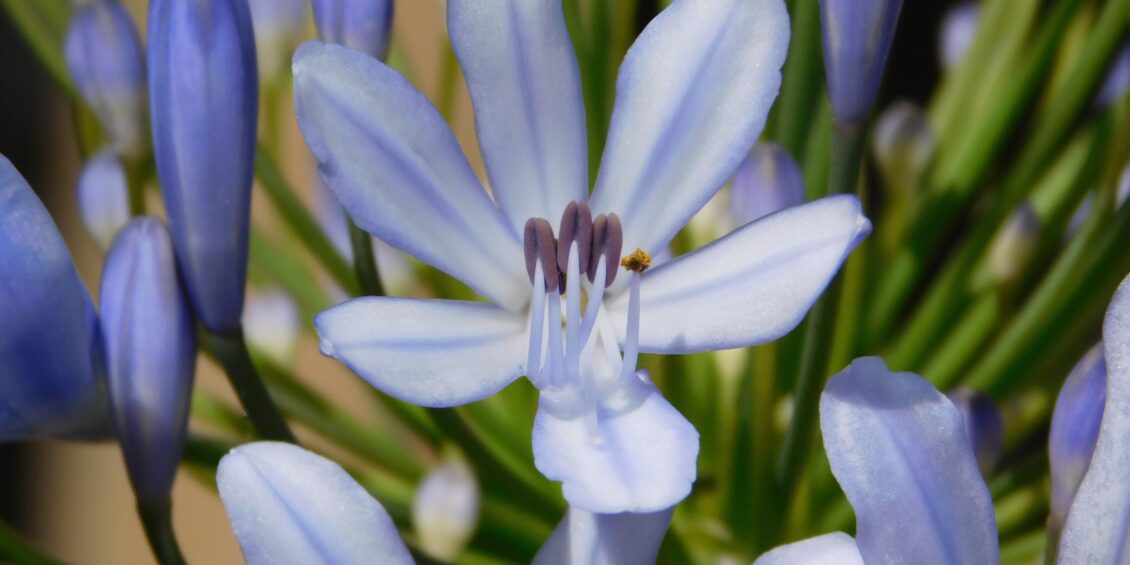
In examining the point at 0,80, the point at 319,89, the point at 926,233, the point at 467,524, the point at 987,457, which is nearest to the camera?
the point at 319,89

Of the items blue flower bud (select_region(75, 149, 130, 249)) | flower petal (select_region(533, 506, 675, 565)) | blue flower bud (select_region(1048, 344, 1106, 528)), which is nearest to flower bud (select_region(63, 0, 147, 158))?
blue flower bud (select_region(75, 149, 130, 249))

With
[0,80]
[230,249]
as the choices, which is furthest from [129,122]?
[0,80]

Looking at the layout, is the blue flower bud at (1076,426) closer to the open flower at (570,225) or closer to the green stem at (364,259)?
the open flower at (570,225)

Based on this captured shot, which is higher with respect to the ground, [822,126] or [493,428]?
[822,126]

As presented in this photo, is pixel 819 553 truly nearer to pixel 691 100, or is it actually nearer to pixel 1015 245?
pixel 691 100

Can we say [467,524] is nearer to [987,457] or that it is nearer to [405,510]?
[405,510]

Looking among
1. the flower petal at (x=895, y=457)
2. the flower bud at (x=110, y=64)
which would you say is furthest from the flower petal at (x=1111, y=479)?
the flower bud at (x=110, y=64)

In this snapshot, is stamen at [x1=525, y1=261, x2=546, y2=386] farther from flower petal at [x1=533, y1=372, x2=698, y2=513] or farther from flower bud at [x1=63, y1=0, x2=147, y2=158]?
flower bud at [x1=63, y1=0, x2=147, y2=158]
